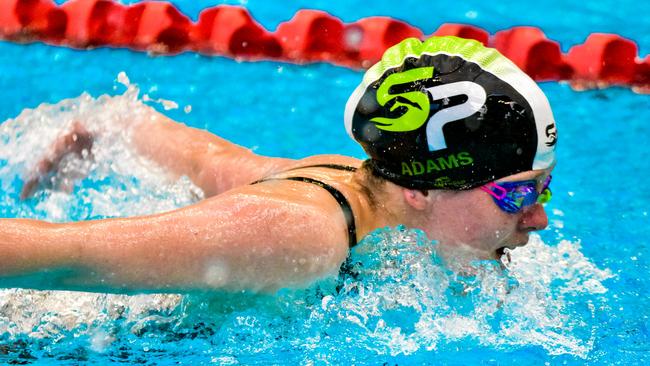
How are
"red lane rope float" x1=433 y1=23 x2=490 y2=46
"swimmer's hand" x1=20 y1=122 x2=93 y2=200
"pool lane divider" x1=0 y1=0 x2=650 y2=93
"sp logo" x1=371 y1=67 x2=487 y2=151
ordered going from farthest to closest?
"red lane rope float" x1=433 y1=23 x2=490 y2=46
"pool lane divider" x1=0 y1=0 x2=650 y2=93
"swimmer's hand" x1=20 y1=122 x2=93 y2=200
"sp logo" x1=371 y1=67 x2=487 y2=151

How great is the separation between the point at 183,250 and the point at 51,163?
4.27ft

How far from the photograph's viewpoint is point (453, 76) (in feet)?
7.27

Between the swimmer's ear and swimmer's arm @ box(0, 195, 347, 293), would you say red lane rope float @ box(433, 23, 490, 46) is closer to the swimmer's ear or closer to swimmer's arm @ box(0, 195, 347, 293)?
the swimmer's ear

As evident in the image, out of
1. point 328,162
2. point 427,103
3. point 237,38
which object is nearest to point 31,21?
point 237,38

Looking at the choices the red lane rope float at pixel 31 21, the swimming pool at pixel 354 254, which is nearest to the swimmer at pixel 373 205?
the swimming pool at pixel 354 254

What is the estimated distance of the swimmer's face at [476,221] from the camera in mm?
2289

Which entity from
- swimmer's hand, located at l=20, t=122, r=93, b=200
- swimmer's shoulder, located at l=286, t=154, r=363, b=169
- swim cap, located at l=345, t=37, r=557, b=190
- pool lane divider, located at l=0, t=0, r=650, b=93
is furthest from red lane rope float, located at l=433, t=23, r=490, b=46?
swim cap, located at l=345, t=37, r=557, b=190

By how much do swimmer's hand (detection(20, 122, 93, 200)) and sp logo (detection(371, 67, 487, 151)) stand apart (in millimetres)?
1331

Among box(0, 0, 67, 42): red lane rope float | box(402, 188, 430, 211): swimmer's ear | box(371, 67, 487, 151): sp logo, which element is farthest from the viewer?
box(0, 0, 67, 42): red lane rope float

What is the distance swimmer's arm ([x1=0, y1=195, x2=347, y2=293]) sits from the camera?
1.91 m

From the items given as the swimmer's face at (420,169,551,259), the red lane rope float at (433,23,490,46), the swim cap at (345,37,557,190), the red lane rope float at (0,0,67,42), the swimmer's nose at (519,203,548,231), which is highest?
the red lane rope float at (433,23,490,46)

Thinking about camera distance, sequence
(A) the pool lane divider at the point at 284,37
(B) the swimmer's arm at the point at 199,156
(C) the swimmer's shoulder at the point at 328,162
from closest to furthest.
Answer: (C) the swimmer's shoulder at the point at 328,162 → (B) the swimmer's arm at the point at 199,156 → (A) the pool lane divider at the point at 284,37

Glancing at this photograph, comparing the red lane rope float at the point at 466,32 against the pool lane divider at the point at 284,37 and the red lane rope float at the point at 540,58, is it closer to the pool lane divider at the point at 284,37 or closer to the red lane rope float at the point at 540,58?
the pool lane divider at the point at 284,37

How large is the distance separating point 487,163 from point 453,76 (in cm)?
22
